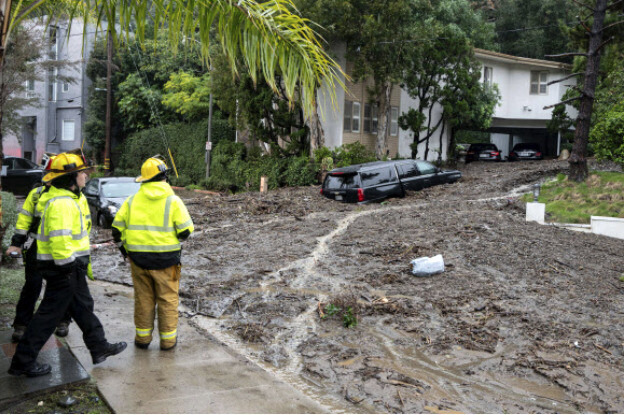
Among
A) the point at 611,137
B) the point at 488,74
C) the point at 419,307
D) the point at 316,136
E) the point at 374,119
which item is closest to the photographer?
the point at 419,307

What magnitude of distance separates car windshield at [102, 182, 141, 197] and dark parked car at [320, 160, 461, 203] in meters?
5.56

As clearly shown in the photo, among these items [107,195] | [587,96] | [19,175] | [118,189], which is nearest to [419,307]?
[107,195]

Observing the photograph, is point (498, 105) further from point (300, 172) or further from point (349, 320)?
point (349, 320)

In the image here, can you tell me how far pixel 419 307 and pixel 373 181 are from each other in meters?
9.13

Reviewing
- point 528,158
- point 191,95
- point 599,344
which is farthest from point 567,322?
point 528,158

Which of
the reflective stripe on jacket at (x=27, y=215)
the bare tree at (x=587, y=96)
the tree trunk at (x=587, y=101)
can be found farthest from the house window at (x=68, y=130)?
the reflective stripe on jacket at (x=27, y=215)

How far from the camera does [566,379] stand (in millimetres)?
5641

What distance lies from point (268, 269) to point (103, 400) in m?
5.36

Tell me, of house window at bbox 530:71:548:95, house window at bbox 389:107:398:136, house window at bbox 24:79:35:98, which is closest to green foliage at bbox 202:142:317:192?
house window at bbox 389:107:398:136

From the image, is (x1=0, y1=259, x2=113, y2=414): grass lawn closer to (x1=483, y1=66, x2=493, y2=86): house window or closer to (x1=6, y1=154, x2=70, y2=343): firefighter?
(x1=6, y1=154, x2=70, y2=343): firefighter

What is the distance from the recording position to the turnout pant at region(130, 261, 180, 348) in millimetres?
5426

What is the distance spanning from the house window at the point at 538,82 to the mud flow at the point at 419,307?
2325 centimetres

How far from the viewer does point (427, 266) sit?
8914 millimetres

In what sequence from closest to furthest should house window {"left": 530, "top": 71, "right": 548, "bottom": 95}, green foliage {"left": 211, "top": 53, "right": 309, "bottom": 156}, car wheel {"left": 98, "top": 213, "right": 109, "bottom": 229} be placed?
car wheel {"left": 98, "top": 213, "right": 109, "bottom": 229} < green foliage {"left": 211, "top": 53, "right": 309, "bottom": 156} < house window {"left": 530, "top": 71, "right": 548, "bottom": 95}
